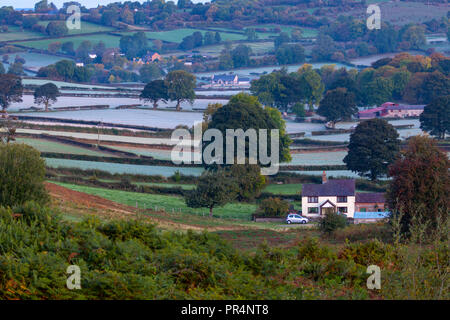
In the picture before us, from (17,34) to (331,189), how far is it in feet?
415

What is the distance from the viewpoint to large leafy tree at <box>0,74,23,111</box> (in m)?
80.0

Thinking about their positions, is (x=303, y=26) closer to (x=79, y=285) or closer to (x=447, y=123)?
(x=447, y=123)

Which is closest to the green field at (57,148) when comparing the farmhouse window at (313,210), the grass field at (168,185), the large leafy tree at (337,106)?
the grass field at (168,185)

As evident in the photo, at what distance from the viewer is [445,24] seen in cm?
16725

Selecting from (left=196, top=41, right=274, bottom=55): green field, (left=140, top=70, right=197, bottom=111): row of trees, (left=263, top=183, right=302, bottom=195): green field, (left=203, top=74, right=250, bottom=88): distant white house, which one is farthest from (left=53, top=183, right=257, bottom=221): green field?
(left=196, top=41, right=274, bottom=55): green field

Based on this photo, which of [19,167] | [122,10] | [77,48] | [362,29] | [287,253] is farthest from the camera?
[122,10]

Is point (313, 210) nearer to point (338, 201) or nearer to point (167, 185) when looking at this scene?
point (338, 201)

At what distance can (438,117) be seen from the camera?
64812mm

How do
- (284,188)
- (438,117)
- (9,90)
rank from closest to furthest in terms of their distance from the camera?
(284,188), (438,117), (9,90)

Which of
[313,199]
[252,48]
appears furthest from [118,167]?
[252,48]

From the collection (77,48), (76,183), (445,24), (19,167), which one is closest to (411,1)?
(445,24)

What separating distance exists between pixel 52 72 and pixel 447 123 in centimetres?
6847

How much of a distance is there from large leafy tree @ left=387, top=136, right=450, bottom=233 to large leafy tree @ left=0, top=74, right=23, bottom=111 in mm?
63014

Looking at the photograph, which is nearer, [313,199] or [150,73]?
[313,199]
